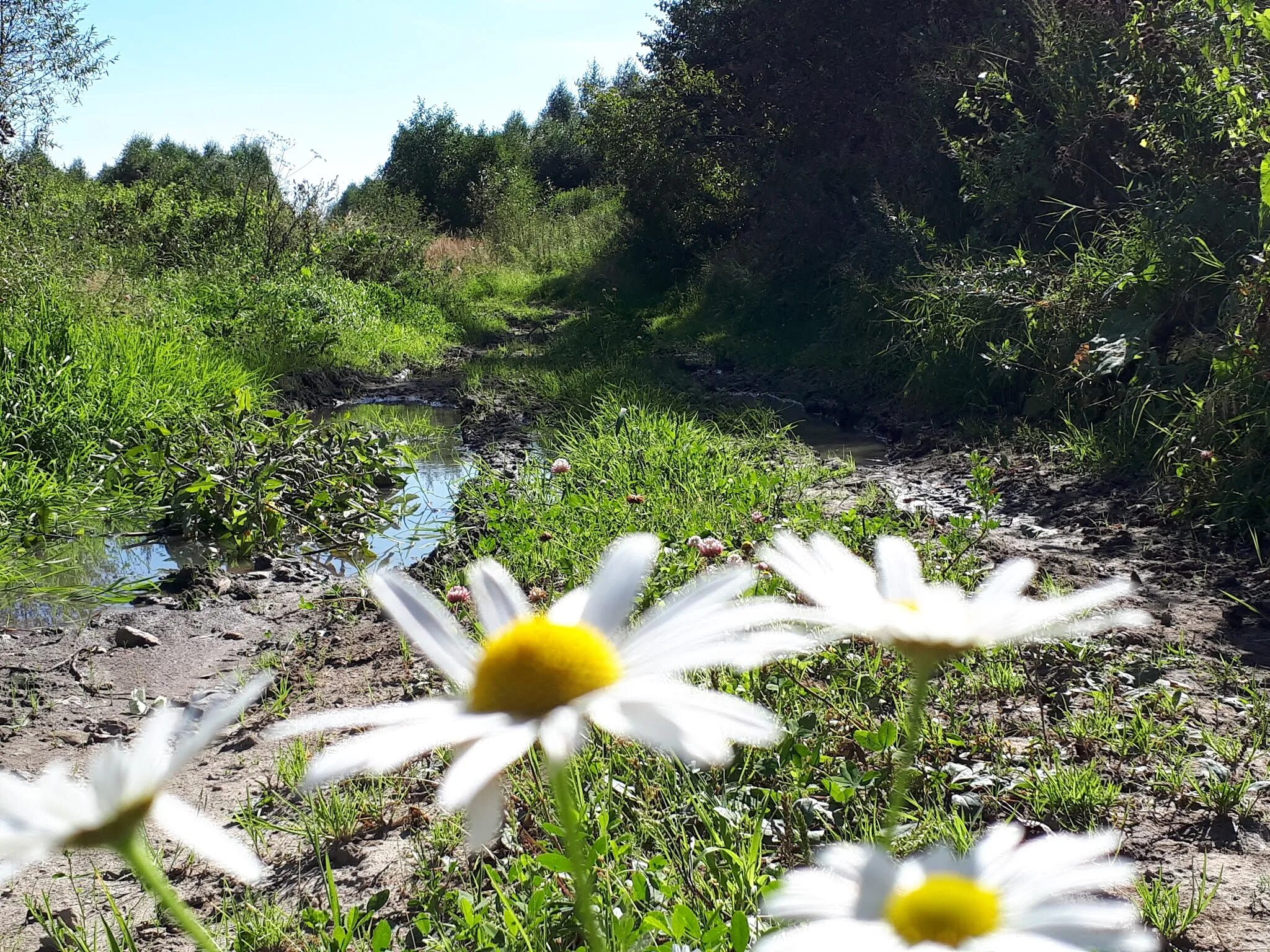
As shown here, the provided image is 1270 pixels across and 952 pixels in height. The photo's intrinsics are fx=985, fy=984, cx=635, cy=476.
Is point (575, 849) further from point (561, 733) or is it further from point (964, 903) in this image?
point (964, 903)

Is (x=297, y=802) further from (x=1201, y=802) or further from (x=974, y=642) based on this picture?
(x=974, y=642)

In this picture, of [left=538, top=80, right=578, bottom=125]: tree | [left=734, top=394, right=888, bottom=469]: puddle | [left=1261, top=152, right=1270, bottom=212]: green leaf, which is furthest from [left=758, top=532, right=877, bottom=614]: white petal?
[left=538, top=80, right=578, bottom=125]: tree

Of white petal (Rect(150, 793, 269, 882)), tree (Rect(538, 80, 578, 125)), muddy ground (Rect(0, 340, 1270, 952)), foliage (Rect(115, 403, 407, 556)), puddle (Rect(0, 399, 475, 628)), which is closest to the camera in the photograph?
white petal (Rect(150, 793, 269, 882))

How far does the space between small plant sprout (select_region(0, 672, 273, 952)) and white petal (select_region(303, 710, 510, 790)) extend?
0.16 feet

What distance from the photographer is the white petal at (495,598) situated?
649mm

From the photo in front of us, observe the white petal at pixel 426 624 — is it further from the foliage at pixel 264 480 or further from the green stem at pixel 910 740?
the foliage at pixel 264 480

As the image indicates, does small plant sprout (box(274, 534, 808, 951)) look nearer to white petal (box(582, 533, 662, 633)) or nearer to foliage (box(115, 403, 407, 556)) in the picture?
white petal (box(582, 533, 662, 633))

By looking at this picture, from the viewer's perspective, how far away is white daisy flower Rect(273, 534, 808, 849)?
1.52ft

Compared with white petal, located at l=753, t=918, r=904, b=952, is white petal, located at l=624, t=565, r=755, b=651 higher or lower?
higher

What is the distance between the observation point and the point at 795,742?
2148 mm

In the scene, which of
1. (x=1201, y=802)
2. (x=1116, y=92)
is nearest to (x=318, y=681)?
(x=1201, y=802)

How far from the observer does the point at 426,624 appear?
2.02 ft

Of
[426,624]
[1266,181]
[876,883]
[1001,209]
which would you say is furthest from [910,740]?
[1001,209]

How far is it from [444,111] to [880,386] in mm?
23971
